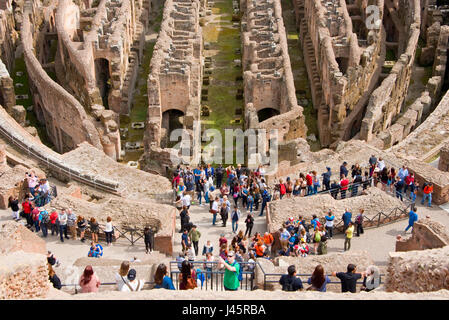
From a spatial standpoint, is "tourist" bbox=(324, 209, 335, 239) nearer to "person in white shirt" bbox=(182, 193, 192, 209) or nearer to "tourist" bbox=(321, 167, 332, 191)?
"tourist" bbox=(321, 167, 332, 191)

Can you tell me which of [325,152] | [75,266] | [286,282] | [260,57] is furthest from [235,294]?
[260,57]

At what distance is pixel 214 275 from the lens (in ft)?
81.6

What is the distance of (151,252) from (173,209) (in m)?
2.53

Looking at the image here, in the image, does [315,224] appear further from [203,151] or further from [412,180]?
[203,151]

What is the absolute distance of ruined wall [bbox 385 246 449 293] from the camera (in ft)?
63.6

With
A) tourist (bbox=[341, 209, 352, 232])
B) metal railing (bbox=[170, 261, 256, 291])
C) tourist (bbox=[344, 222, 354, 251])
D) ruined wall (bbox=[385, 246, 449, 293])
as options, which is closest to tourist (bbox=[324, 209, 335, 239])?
tourist (bbox=[341, 209, 352, 232])

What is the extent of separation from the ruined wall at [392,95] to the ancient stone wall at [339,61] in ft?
6.18

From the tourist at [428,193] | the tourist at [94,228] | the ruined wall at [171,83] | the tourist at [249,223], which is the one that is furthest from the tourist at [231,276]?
the ruined wall at [171,83]

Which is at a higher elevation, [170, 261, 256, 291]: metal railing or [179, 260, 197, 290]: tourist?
[179, 260, 197, 290]: tourist

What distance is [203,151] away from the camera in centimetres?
4203

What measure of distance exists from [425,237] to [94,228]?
1196 cm

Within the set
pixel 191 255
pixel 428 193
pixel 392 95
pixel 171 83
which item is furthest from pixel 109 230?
pixel 392 95

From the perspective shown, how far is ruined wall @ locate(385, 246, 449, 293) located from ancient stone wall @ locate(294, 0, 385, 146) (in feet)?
72.8

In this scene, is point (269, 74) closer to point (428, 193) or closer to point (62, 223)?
point (428, 193)
